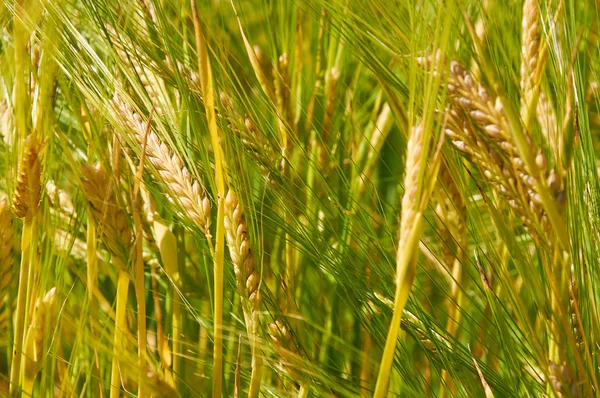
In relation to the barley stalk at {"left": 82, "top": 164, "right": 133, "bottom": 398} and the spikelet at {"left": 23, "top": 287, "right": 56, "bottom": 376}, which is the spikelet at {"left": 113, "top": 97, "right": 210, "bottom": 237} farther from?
the spikelet at {"left": 23, "top": 287, "right": 56, "bottom": 376}

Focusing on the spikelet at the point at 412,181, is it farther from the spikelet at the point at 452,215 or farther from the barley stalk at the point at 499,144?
the spikelet at the point at 452,215

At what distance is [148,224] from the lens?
0.76m

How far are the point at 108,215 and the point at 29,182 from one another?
67mm

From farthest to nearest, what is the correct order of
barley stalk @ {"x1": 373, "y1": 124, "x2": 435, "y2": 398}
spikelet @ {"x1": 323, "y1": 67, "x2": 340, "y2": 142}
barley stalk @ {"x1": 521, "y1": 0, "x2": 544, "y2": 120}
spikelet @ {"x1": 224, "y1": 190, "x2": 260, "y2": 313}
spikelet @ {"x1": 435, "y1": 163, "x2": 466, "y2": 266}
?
spikelet @ {"x1": 323, "y1": 67, "x2": 340, "y2": 142} → spikelet @ {"x1": 435, "y1": 163, "x2": 466, "y2": 266} → barley stalk @ {"x1": 521, "y1": 0, "x2": 544, "y2": 120} → spikelet @ {"x1": 224, "y1": 190, "x2": 260, "y2": 313} → barley stalk @ {"x1": 373, "y1": 124, "x2": 435, "y2": 398}

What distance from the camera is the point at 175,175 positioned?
0.51 m

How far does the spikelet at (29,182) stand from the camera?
1.75 feet

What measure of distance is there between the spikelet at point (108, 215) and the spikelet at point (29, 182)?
1.5 inches

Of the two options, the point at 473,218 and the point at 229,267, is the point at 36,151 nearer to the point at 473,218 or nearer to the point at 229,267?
the point at 229,267

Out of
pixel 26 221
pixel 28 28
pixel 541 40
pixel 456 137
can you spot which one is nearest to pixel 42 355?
pixel 26 221

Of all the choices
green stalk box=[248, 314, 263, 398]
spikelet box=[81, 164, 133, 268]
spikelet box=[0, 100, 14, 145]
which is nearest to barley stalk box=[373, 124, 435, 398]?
green stalk box=[248, 314, 263, 398]

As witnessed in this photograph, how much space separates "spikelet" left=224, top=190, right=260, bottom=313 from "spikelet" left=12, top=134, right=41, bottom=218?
0.52 ft

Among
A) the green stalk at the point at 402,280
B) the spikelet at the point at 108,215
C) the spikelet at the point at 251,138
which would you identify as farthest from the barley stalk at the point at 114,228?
the green stalk at the point at 402,280

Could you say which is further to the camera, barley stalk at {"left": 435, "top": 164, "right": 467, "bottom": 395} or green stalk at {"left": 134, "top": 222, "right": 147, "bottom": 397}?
barley stalk at {"left": 435, "top": 164, "right": 467, "bottom": 395}

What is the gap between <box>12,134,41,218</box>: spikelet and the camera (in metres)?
0.53
